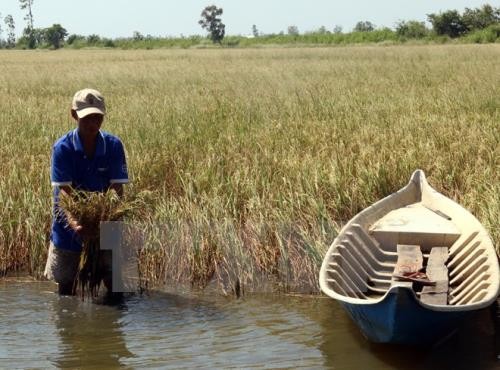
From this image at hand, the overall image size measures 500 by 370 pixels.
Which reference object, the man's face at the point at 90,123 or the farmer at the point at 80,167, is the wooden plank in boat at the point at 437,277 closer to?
the farmer at the point at 80,167

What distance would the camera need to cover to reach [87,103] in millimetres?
5141

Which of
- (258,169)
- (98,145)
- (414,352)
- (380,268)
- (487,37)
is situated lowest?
(414,352)

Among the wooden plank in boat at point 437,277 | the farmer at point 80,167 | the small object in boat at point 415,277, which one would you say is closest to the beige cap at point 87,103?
the farmer at point 80,167

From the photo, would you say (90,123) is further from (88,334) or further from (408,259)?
(408,259)

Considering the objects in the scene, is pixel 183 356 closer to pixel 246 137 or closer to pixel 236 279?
pixel 236 279

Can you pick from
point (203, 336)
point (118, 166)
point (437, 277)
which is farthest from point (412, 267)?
point (118, 166)

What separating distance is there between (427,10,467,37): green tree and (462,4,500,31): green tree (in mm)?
407

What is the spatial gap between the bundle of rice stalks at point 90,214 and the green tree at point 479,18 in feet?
191

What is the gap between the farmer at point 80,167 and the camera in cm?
517

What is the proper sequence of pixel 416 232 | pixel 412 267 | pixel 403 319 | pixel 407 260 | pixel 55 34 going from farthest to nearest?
1. pixel 55 34
2. pixel 416 232
3. pixel 407 260
4. pixel 412 267
5. pixel 403 319

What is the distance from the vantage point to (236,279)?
6.07 m

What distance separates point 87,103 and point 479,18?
59.2 metres

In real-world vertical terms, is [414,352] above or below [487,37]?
below

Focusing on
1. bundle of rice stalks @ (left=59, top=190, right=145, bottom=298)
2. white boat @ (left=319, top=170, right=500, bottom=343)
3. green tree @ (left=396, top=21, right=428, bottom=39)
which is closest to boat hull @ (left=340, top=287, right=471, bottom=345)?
white boat @ (left=319, top=170, right=500, bottom=343)
